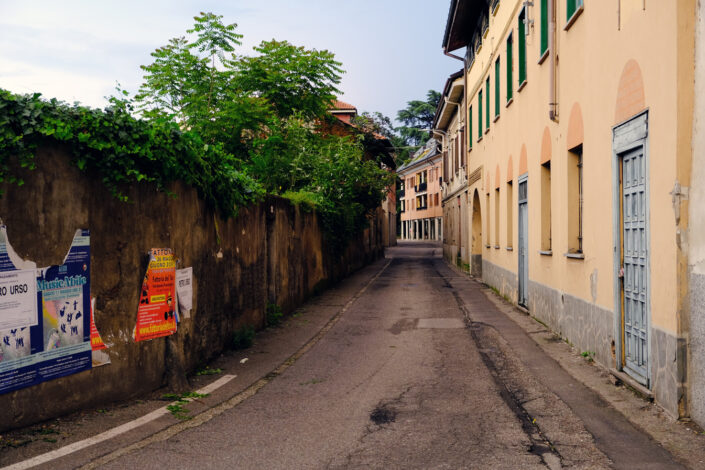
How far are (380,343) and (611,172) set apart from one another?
13.9ft

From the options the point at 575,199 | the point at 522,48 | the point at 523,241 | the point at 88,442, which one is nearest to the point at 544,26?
the point at 522,48

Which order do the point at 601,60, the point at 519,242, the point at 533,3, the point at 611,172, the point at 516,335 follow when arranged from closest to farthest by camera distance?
the point at 611,172 < the point at 601,60 < the point at 516,335 < the point at 533,3 < the point at 519,242

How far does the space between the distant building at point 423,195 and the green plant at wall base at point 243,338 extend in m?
58.0

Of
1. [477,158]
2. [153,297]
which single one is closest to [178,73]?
[477,158]

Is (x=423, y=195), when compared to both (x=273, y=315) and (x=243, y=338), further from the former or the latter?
(x=243, y=338)

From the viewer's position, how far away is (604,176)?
8203 mm

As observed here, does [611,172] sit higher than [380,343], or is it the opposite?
[611,172]

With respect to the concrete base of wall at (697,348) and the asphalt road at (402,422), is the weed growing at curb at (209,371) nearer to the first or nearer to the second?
the asphalt road at (402,422)

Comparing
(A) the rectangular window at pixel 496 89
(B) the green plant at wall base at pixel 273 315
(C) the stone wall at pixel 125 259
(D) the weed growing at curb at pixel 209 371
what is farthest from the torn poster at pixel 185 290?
(A) the rectangular window at pixel 496 89

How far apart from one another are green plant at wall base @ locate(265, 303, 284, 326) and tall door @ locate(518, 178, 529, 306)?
531 centimetres

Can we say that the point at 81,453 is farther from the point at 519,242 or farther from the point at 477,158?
the point at 477,158

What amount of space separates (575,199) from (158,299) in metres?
6.62

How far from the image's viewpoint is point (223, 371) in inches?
314

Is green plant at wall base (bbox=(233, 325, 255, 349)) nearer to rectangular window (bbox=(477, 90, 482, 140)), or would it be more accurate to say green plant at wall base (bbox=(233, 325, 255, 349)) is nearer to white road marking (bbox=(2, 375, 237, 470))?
white road marking (bbox=(2, 375, 237, 470))
